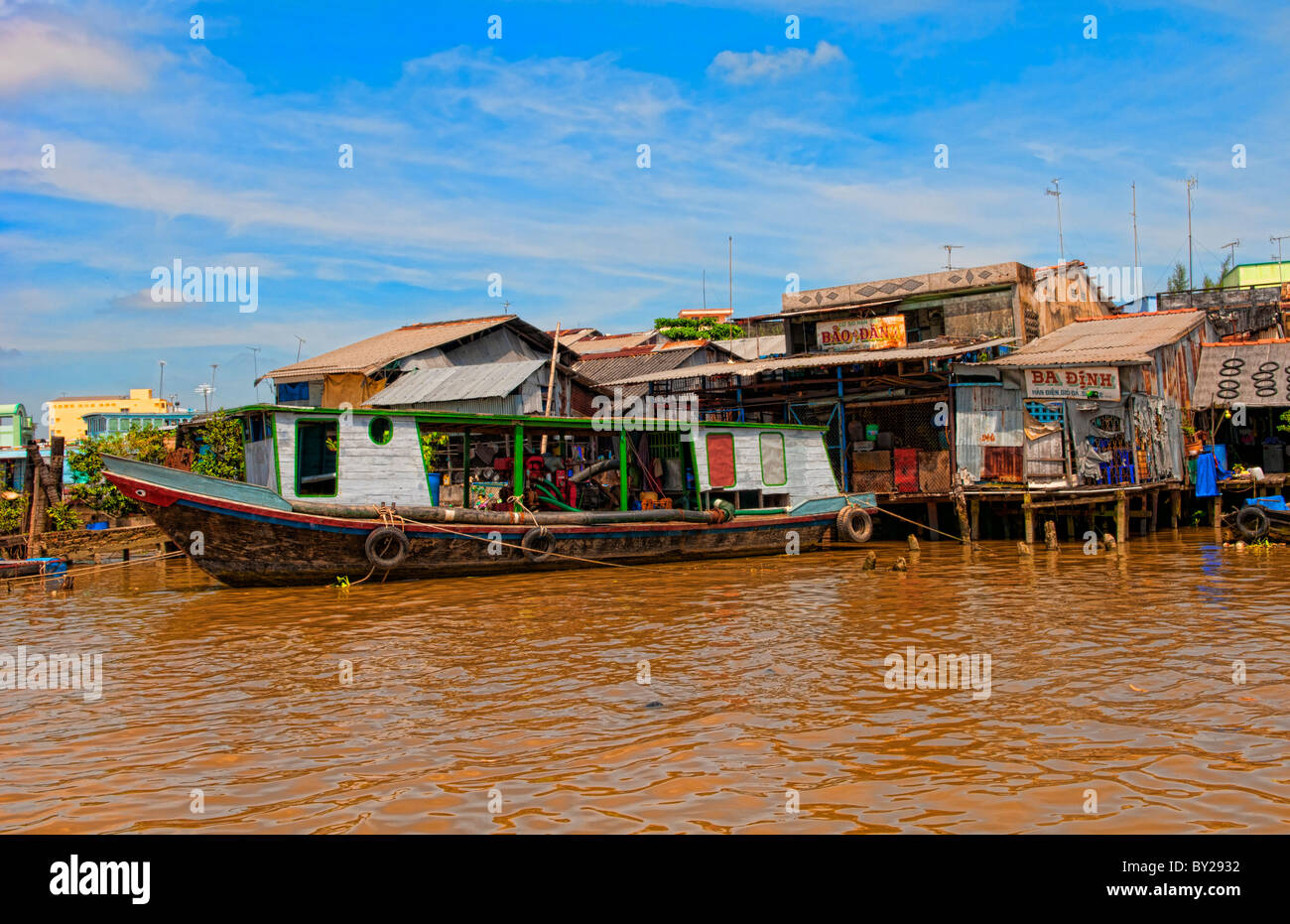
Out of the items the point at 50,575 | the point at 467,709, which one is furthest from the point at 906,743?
the point at 50,575

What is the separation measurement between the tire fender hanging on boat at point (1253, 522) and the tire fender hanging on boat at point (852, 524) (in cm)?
615

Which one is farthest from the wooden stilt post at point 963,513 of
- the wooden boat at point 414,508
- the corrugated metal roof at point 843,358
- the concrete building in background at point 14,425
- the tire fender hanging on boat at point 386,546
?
the concrete building in background at point 14,425

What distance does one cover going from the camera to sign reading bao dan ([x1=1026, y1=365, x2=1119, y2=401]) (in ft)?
62.3

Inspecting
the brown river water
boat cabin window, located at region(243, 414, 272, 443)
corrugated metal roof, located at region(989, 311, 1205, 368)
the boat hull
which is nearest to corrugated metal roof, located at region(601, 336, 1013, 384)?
corrugated metal roof, located at region(989, 311, 1205, 368)

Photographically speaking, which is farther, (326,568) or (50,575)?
(50,575)

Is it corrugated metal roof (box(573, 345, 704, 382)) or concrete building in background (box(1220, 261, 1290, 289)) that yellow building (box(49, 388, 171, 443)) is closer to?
corrugated metal roof (box(573, 345, 704, 382))

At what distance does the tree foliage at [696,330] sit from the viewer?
38812 mm

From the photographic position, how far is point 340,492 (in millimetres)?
13336

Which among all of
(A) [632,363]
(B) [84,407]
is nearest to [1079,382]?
(A) [632,363]

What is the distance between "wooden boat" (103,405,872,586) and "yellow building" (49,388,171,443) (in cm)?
4481

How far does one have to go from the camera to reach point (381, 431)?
13664mm

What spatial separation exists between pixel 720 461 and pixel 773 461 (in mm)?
1336
